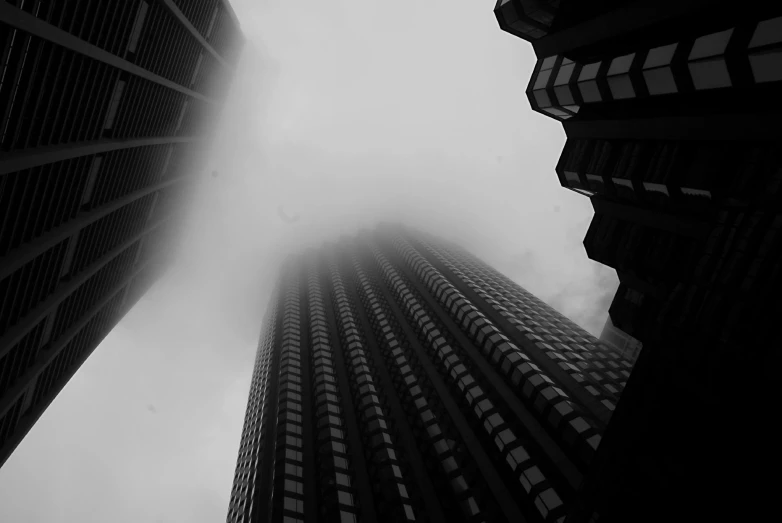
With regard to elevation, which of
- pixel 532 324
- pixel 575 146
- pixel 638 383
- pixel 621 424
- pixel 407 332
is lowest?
pixel 407 332

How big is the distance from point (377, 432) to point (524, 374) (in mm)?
20352

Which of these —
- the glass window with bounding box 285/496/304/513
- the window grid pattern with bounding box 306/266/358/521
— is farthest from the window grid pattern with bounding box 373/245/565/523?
the glass window with bounding box 285/496/304/513

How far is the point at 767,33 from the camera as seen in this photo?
20.5m

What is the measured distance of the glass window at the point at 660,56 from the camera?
1000 inches

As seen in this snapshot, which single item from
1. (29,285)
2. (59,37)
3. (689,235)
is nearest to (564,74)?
→ (689,235)

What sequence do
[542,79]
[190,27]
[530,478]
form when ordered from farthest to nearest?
[190,27], [530,478], [542,79]

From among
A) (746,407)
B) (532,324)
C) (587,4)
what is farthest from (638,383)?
(532,324)

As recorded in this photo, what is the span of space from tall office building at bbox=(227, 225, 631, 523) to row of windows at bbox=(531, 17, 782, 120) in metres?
31.1

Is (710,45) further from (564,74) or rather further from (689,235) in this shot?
(564,74)

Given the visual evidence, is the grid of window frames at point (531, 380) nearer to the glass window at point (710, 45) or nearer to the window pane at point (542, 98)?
the window pane at point (542, 98)

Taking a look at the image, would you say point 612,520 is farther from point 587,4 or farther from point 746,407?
point 587,4

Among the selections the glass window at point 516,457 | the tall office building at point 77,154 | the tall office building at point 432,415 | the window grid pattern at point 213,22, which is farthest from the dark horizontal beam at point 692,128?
the window grid pattern at point 213,22

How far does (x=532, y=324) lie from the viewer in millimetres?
88812

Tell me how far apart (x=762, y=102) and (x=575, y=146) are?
15.5 meters
